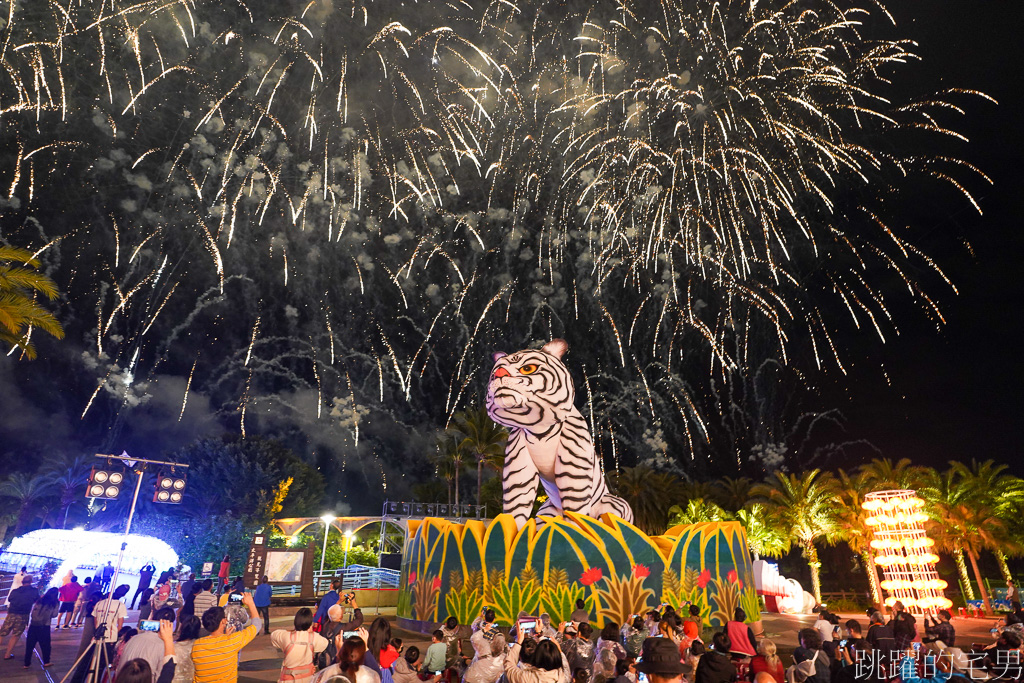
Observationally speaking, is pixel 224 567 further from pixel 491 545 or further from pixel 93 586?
pixel 491 545

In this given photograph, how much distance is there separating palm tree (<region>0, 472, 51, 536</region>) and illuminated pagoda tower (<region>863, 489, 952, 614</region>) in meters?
49.7

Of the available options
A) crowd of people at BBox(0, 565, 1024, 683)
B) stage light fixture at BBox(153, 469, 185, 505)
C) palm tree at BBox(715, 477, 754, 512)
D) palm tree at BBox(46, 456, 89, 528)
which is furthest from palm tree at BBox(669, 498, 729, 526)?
palm tree at BBox(46, 456, 89, 528)

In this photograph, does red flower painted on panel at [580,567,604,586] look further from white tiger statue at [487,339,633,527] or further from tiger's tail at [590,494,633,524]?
tiger's tail at [590,494,633,524]

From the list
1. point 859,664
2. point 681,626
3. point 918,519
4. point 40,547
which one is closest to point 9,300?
point 681,626

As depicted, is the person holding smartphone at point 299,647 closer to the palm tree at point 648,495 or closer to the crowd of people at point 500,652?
the crowd of people at point 500,652

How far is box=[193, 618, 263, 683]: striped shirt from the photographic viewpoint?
5.18 metres

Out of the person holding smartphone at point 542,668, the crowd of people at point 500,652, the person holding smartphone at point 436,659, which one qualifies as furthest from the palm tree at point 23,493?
the person holding smartphone at point 542,668

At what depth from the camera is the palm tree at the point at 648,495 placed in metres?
44.7

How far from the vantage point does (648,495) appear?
4472 centimetres

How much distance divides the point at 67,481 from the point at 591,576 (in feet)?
140

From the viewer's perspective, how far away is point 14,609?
10898 mm

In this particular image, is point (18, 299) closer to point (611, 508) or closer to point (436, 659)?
point (436, 659)

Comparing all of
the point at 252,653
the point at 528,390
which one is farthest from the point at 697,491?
the point at 252,653

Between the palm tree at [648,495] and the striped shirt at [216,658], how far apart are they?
137 feet
